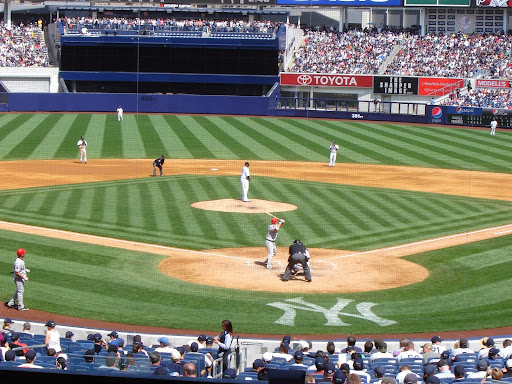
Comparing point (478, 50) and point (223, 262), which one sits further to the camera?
point (478, 50)

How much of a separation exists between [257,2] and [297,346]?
204 feet

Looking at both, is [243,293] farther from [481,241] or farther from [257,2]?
[257,2]

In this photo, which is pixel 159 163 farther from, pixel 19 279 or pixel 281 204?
pixel 19 279

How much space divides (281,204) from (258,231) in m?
4.54

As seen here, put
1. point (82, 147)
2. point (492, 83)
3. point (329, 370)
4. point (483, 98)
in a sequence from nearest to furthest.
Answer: point (329, 370)
point (82, 147)
point (483, 98)
point (492, 83)

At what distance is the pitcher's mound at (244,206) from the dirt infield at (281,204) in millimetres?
33

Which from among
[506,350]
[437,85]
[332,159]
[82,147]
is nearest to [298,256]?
[506,350]

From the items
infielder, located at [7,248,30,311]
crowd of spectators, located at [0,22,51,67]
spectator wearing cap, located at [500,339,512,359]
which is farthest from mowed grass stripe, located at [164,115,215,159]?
spectator wearing cap, located at [500,339,512,359]

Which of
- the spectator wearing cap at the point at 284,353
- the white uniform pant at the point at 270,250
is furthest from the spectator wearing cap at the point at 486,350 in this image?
the white uniform pant at the point at 270,250

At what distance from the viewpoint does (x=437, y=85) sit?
61312 millimetres

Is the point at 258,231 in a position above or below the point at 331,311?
above

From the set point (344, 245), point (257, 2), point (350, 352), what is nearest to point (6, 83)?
point (257, 2)

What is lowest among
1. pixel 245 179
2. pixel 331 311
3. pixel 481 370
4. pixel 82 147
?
pixel 331 311

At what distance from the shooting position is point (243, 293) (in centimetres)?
1698
